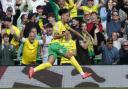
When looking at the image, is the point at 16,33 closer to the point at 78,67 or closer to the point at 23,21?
the point at 23,21

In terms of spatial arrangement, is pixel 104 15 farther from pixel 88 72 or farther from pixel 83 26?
pixel 88 72

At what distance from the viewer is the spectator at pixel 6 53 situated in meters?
11.4

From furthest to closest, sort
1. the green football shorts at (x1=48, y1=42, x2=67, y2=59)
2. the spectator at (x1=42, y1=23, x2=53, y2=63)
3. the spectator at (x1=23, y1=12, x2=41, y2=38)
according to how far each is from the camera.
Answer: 1. the spectator at (x1=23, y1=12, x2=41, y2=38)
2. the spectator at (x1=42, y1=23, x2=53, y2=63)
3. the green football shorts at (x1=48, y1=42, x2=67, y2=59)

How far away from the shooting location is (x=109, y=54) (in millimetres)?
11727

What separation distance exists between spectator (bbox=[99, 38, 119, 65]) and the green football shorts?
1.26 m

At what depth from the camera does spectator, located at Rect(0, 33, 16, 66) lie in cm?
1138

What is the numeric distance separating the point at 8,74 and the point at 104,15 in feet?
12.6

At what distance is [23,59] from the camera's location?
11.6 m

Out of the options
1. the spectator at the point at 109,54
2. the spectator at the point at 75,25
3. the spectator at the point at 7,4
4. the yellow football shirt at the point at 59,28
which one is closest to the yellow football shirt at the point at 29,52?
the yellow football shirt at the point at 59,28

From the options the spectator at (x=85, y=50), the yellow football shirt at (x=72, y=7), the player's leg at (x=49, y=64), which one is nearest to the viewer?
the player's leg at (x=49, y=64)

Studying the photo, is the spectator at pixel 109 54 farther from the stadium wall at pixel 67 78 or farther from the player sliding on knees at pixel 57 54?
the player sliding on knees at pixel 57 54

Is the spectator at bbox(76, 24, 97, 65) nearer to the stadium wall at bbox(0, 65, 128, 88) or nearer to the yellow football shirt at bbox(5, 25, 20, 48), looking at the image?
the stadium wall at bbox(0, 65, 128, 88)

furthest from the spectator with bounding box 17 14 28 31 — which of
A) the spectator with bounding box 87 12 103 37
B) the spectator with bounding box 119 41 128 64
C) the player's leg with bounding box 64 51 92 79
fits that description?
the spectator with bounding box 119 41 128 64

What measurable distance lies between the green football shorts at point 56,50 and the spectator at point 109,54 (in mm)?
1257
